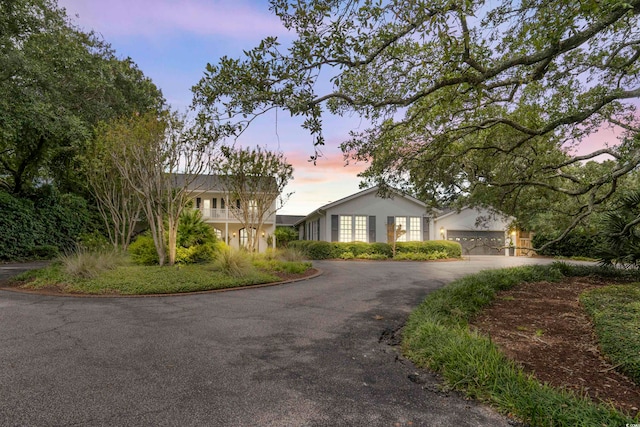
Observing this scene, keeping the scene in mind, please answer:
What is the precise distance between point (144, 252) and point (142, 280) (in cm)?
310

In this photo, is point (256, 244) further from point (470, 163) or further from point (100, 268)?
point (470, 163)

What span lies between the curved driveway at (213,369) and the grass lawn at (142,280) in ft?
4.84

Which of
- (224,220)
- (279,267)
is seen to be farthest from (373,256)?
(224,220)

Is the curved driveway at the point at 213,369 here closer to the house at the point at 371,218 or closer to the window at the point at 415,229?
the house at the point at 371,218

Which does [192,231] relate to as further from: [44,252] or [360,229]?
[360,229]

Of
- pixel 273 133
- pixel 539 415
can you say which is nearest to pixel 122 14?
pixel 273 133

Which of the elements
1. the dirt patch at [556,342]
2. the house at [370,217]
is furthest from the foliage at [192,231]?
the house at [370,217]

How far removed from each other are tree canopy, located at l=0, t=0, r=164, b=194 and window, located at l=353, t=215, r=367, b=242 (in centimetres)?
1408

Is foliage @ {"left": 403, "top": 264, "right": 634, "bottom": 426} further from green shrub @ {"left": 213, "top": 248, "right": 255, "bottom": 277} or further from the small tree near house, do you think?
the small tree near house

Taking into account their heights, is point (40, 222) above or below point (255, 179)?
below

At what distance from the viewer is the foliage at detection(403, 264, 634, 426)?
Result: 2.74 m

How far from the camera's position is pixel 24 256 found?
17922mm

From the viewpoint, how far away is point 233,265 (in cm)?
1039

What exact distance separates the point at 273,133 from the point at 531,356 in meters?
4.55
